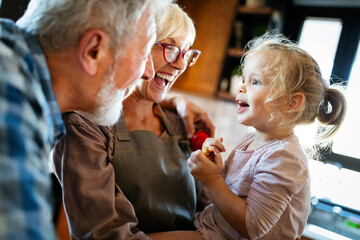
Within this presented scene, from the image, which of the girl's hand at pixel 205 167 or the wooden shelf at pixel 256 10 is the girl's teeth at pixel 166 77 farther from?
the wooden shelf at pixel 256 10

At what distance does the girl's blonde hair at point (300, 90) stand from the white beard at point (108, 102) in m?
0.58

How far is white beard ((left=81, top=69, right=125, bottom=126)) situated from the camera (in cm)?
82

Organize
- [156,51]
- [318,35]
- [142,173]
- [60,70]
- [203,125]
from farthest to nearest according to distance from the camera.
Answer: [318,35] < [203,125] < [156,51] < [142,173] < [60,70]

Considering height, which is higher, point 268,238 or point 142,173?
point 142,173

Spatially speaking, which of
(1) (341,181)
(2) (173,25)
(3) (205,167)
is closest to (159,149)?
(3) (205,167)

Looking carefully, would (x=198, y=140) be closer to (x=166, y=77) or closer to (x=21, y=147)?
(x=166, y=77)

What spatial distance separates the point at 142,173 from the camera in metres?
Result: 1.12

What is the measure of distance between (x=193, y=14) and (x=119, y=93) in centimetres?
261

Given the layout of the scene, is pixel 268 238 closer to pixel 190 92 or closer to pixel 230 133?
pixel 230 133

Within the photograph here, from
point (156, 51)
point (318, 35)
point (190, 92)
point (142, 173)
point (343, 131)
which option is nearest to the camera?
point (142, 173)

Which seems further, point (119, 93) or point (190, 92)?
point (190, 92)

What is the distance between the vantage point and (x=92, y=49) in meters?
0.74

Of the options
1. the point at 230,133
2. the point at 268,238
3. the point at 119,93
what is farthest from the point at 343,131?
the point at 119,93

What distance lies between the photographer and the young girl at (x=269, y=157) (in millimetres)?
958
